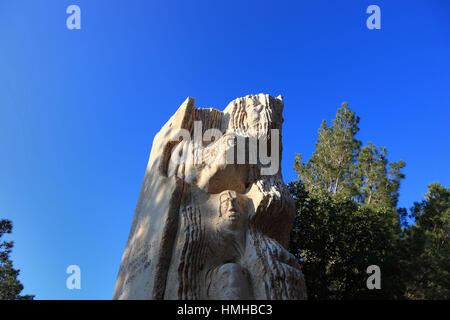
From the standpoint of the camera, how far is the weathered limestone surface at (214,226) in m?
4.04

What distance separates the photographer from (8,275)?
881 centimetres

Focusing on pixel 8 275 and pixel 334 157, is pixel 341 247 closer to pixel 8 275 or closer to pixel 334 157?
pixel 334 157

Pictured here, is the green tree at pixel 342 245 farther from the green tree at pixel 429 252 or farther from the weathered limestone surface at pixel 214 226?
the weathered limestone surface at pixel 214 226

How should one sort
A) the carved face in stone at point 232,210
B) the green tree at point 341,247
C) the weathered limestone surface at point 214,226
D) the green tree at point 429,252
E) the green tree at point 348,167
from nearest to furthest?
the weathered limestone surface at point 214,226 < the carved face in stone at point 232,210 < the green tree at point 429,252 < the green tree at point 341,247 < the green tree at point 348,167

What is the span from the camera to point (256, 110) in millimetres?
5695

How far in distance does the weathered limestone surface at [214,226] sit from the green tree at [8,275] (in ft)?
15.9

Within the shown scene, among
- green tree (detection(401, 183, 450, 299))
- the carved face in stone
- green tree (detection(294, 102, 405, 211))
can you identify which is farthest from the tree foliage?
the carved face in stone

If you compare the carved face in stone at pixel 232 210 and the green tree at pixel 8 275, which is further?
the green tree at pixel 8 275

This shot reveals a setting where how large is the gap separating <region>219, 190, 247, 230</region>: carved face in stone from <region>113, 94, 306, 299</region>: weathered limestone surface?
1 centimetres

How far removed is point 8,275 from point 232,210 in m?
6.79

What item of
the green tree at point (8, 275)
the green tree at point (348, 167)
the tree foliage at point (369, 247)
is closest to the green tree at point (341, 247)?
the tree foliage at point (369, 247)
